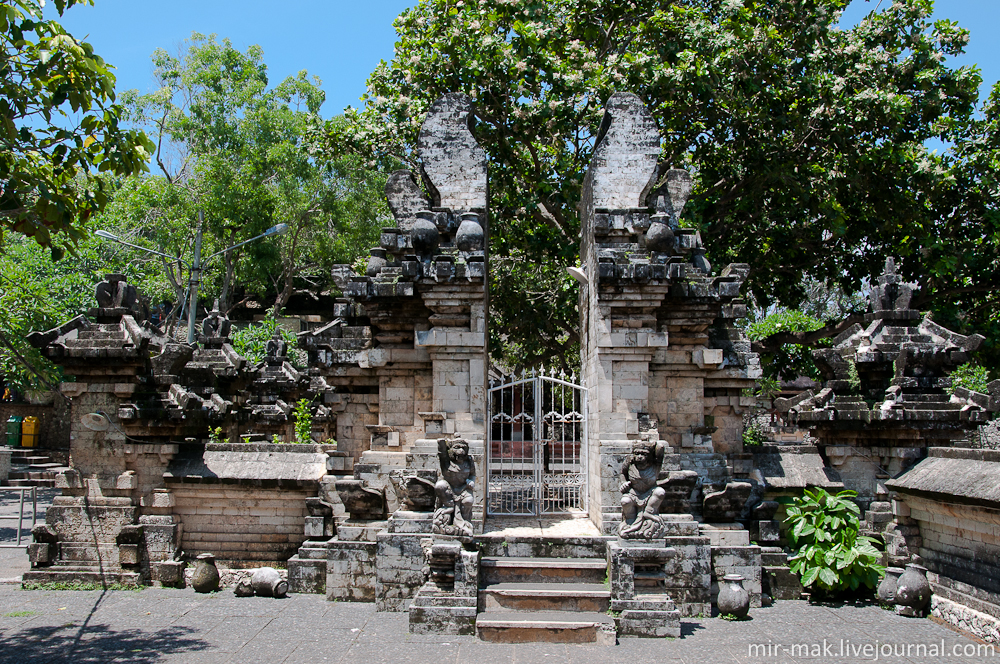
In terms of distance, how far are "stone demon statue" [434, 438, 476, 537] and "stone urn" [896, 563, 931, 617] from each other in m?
4.81

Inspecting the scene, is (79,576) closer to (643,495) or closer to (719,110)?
(643,495)

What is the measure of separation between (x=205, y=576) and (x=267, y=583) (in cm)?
92

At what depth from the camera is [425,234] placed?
8586mm

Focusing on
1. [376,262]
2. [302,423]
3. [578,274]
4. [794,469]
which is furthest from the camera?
[302,423]

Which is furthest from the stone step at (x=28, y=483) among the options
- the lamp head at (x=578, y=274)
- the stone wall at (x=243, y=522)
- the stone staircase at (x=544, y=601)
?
the lamp head at (x=578, y=274)

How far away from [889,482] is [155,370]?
9640mm

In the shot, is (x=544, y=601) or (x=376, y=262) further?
(x=376, y=262)

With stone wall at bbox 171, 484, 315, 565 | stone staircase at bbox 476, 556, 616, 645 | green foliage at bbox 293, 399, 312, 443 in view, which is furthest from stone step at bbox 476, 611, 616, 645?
green foliage at bbox 293, 399, 312, 443

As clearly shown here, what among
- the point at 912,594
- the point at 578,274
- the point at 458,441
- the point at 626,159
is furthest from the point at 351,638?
the point at 626,159

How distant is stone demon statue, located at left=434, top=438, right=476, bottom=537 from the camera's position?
774cm

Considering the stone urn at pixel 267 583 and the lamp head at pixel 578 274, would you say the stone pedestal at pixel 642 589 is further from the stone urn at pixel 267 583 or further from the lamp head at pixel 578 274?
the stone urn at pixel 267 583

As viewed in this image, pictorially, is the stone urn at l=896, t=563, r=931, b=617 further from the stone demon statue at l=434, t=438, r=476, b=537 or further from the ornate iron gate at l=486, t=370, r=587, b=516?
the stone demon statue at l=434, t=438, r=476, b=537

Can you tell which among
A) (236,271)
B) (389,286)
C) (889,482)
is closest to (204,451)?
(389,286)

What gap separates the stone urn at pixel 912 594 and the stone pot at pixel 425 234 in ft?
21.4
